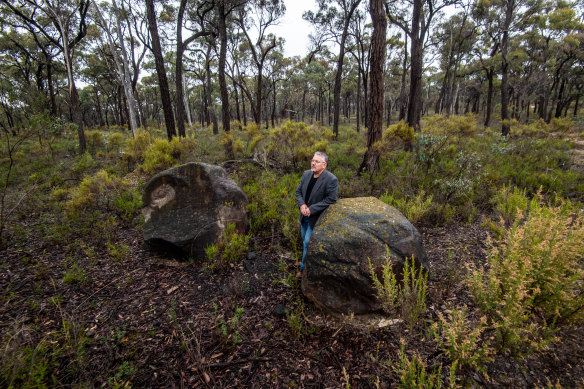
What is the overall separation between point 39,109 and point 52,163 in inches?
129

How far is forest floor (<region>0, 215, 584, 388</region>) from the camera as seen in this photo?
1905 millimetres

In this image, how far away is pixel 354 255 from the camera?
8.25 ft

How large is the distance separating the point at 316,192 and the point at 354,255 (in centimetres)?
102

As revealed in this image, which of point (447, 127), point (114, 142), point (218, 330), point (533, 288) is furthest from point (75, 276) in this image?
point (114, 142)

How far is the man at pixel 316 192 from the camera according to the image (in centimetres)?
310

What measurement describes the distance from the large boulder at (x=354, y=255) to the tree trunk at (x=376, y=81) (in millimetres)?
4203

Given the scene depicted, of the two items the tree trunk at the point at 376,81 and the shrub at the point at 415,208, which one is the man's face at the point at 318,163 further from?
the tree trunk at the point at 376,81

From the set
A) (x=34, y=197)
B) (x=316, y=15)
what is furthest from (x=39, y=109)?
(x=316, y=15)

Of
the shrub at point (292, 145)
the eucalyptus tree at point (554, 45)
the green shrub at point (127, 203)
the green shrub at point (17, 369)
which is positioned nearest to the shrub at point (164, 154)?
the green shrub at point (127, 203)

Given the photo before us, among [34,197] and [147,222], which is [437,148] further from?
[34,197]

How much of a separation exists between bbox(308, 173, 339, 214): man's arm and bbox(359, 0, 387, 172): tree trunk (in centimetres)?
396

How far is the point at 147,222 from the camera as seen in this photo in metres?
3.89

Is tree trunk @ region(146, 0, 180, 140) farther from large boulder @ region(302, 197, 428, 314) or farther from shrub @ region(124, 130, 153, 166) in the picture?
large boulder @ region(302, 197, 428, 314)

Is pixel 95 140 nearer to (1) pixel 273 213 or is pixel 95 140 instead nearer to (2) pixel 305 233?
(1) pixel 273 213
